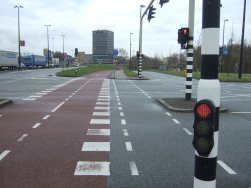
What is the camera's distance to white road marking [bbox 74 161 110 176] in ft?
15.5

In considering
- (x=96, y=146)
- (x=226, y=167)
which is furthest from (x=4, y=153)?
(x=226, y=167)

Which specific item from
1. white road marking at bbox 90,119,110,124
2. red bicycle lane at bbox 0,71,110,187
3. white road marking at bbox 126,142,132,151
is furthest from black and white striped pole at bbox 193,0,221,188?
white road marking at bbox 90,119,110,124

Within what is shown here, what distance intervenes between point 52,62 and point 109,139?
303 feet

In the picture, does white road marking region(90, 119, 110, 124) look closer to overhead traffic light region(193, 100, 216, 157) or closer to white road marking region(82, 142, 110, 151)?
white road marking region(82, 142, 110, 151)

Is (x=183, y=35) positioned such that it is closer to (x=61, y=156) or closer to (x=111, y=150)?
(x=111, y=150)

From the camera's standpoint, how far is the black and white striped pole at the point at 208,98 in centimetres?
260

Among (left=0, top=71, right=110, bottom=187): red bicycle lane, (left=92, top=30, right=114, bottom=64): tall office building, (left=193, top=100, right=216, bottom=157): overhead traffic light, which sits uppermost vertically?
(left=92, top=30, right=114, bottom=64): tall office building

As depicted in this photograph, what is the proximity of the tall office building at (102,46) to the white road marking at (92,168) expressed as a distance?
558 ft

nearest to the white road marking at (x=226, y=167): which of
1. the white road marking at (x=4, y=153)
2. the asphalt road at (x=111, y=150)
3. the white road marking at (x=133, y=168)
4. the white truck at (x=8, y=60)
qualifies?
the asphalt road at (x=111, y=150)

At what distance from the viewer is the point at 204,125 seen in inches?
101

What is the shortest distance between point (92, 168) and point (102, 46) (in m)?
174

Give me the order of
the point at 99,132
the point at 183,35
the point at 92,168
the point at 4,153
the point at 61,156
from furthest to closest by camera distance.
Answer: the point at 183,35, the point at 99,132, the point at 4,153, the point at 61,156, the point at 92,168

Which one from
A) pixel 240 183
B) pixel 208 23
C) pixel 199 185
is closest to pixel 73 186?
pixel 199 185

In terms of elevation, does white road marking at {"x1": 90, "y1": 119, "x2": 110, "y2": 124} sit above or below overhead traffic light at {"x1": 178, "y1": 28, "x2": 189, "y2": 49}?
below
